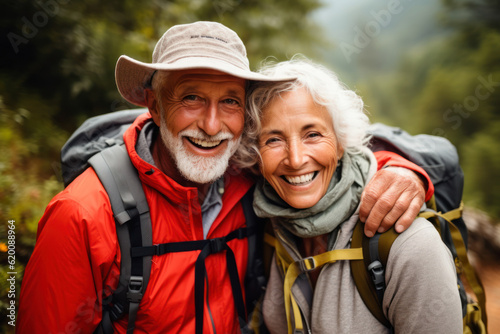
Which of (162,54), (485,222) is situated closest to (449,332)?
(162,54)

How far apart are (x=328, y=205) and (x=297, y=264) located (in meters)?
0.47

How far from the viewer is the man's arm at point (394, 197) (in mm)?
1782

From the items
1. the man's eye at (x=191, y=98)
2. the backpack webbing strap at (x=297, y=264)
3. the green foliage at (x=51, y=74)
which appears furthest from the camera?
the green foliage at (x=51, y=74)

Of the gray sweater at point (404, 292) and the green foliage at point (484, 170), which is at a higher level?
the green foliage at point (484, 170)

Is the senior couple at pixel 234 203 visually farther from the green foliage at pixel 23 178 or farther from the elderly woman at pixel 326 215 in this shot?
the green foliage at pixel 23 178

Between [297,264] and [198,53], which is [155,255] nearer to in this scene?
[297,264]

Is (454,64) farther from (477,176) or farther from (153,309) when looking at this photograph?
(153,309)

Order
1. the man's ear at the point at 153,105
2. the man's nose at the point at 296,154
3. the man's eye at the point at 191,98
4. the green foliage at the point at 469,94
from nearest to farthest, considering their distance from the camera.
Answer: the man's nose at the point at 296,154 < the man's eye at the point at 191,98 < the man's ear at the point at 153,105 < the green foliage at the point at 469,94

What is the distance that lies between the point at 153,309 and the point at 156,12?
19.0 feet

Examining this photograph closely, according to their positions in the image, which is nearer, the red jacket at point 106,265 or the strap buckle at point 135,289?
the red jacket at point 106,265

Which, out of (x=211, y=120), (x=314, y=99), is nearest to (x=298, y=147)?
(x=314, y=99)

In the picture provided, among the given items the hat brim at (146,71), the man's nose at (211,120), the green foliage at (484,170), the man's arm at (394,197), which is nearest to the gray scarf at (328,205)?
the man's arm at (394,197)

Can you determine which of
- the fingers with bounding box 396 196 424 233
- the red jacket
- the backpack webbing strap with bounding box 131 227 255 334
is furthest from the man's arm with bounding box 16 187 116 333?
the fingers with bounding box 396 196 424 233

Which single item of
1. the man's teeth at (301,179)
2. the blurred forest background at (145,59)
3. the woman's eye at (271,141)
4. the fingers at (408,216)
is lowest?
the fingers at (408,216)
